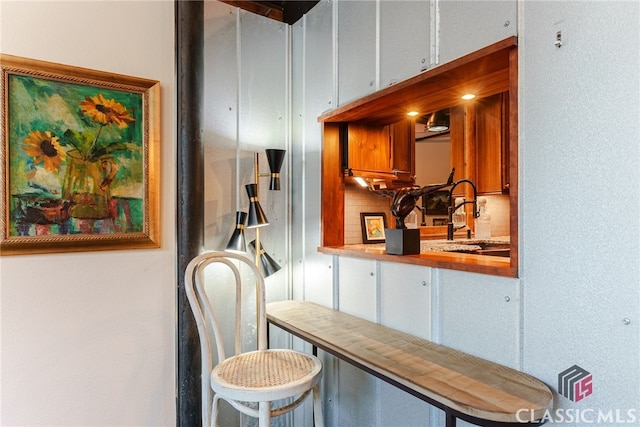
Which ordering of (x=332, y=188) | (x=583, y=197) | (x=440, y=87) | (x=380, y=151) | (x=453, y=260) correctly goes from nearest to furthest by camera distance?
(x=583, y=197), (x=453, y=260), (x=440, y=87), (x=332, y=188), (x=380, y=151)

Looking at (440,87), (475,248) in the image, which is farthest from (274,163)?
(475,248)

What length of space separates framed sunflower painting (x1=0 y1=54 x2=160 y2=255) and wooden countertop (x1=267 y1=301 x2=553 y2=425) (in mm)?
1009

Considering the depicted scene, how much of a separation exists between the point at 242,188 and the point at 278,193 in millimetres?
258

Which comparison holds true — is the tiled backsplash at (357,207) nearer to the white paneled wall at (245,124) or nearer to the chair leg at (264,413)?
the white paneled wall at (245,124)

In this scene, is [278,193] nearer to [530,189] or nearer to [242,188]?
[242,188]

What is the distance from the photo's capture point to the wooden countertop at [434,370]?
40.9 inches

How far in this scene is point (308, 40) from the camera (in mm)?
2412

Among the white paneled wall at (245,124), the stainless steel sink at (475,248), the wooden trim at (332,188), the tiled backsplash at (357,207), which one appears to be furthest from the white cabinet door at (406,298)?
the white paneled wall at (245,124)

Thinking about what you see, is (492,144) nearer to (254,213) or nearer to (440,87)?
(440,87)

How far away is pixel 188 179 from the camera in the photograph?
2.08 m

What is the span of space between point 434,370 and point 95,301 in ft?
5.48

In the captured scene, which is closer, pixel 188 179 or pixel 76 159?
A: pixel 76 159

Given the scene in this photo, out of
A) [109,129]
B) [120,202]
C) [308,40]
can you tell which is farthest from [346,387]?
[308,40]

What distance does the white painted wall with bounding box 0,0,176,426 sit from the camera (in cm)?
176
